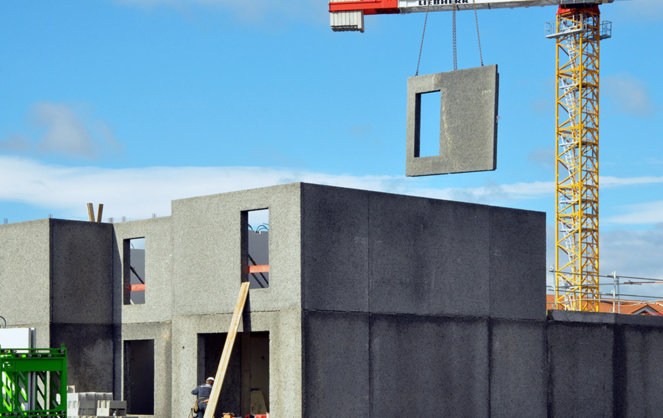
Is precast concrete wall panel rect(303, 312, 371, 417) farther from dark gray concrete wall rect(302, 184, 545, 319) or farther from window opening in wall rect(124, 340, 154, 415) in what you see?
window opening in wall rect(124, 340, 154, 415)

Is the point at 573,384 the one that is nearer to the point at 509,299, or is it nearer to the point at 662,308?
the point at 509,299

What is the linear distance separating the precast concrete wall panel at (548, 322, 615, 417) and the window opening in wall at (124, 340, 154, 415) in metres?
8.81

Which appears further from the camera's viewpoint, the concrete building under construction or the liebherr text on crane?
the liebherr text on crane

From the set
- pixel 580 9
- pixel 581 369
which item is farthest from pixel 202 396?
pixel 580 9

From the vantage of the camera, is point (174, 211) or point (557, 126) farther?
point (557, 126)

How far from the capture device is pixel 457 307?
1877 cm

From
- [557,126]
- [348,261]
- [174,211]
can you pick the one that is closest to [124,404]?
[174,211]

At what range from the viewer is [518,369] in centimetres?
1970

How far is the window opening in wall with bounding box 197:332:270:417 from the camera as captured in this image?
1861 centimetres

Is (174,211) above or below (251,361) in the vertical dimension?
above

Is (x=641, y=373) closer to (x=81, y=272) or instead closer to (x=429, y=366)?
(x=429, y=366)

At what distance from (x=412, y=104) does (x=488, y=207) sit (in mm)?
2536

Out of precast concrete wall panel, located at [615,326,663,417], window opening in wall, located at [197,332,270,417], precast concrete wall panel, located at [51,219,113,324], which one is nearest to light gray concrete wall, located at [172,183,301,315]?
window opening in wall, located at [197,332,270,417]

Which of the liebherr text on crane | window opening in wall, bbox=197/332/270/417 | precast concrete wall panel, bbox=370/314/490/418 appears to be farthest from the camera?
the liebherr text on crane
